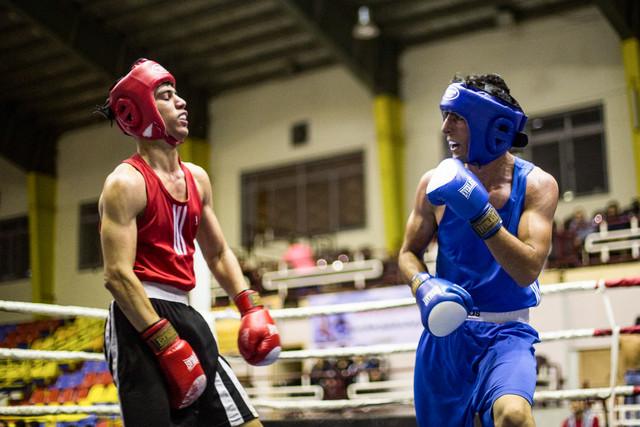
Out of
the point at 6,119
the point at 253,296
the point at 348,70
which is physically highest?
→ the point at 348,70

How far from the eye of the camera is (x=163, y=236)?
85.3 inches

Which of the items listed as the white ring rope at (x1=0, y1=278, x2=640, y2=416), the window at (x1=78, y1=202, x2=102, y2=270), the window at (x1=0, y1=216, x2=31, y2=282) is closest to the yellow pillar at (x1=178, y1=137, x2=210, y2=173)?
the window at (x1=0, y1=216, x2=31, y2=282)

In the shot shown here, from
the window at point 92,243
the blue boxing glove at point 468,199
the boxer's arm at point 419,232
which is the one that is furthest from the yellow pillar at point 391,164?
the blue boxing glove at point 468,199

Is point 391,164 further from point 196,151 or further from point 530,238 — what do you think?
point 530,238

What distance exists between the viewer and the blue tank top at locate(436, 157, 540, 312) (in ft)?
7.20

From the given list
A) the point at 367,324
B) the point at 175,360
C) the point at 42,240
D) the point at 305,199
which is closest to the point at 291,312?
the point at 175,360

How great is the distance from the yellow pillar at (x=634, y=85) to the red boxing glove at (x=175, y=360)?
32.3ft

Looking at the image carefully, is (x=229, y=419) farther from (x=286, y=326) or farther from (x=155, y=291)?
(x=286, y=326)

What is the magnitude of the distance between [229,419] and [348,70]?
1078cm

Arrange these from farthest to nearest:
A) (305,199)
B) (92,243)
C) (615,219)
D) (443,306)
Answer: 1. (305,199)
2. (615,219)
3. (92,243)
4. (443,306)

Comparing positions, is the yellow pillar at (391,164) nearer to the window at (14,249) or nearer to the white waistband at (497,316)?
the window at (14,249)

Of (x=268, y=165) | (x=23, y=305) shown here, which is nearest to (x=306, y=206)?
(x=268, y=165)

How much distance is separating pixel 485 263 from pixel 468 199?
328 millimetres

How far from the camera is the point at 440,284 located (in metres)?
2.06
